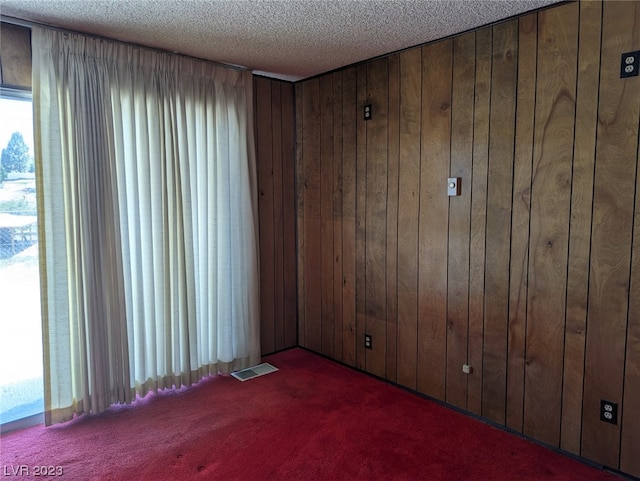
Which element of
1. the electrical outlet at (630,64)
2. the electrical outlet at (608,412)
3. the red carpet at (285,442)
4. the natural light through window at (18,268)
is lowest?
the red carpet at (285,442)

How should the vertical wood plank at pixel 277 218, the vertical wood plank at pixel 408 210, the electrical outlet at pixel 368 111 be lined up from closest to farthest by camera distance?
the vertical wood plank at pixel 408 210
the electrical outlet at pixel 368 111
the vertical wood plank at pixel 277 218

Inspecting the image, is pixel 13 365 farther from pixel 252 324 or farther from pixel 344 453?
pixel 344 453

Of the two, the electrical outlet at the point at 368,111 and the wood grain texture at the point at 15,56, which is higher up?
the wood grain texture at the point at 15,56

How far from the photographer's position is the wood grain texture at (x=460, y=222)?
2805 millimetres

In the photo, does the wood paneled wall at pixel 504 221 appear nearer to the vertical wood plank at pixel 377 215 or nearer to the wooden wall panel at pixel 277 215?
the vertical wood plank at pixel 377 215

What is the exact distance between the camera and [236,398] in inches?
125

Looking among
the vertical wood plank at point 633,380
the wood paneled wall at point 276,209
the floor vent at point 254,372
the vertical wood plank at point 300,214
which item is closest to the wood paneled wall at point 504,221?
the vertical wood plank at point 633,380

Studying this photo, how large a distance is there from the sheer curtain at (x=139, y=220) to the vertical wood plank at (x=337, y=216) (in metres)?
0.70

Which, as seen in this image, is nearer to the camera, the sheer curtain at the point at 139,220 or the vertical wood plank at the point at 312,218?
the sheer curtain at the point at 139,220

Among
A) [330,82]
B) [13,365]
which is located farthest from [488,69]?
[13,365]

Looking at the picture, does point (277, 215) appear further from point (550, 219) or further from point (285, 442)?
point (550, 219)

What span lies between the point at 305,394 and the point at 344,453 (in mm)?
788

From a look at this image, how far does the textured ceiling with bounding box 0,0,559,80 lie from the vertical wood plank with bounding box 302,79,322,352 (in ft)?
2.38

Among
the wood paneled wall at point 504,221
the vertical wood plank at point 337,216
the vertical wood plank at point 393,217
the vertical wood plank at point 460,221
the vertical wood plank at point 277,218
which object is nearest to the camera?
the wood paneled wall at point 504,221
